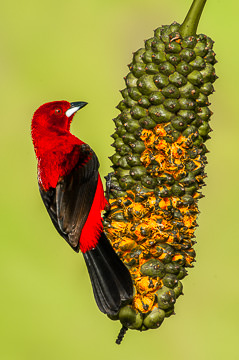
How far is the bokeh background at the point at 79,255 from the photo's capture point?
211 inches

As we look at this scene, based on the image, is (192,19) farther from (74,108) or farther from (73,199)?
(74,108)

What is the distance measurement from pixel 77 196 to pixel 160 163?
127 cm

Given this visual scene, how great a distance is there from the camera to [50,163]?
4949 millimetres

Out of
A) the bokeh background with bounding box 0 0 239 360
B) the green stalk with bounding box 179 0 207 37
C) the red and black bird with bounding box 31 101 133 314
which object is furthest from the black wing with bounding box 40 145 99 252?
the green stalk with bounding box 179 0 207 37

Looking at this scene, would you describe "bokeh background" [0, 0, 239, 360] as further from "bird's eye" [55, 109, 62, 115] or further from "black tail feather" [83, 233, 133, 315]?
"black tail feather" [83, 233, 133, 315]

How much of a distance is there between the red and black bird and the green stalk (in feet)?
4.72

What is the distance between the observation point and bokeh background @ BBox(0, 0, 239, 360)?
535cm

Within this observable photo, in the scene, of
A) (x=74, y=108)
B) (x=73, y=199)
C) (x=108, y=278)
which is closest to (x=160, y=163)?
(x=108, y=278)

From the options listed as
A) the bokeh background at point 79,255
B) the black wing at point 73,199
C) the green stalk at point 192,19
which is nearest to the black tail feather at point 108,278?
the black wing at point 73,199

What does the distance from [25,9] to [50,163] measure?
6.76 ft

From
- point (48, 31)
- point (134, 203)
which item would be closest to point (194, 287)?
point (134, 203)

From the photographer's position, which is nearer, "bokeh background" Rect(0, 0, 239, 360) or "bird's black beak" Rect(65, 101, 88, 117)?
"bird's black beak" Rect(65, 101, 88, 117)

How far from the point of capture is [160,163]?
3.50 meters

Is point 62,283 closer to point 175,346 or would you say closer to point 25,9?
point 175,346
